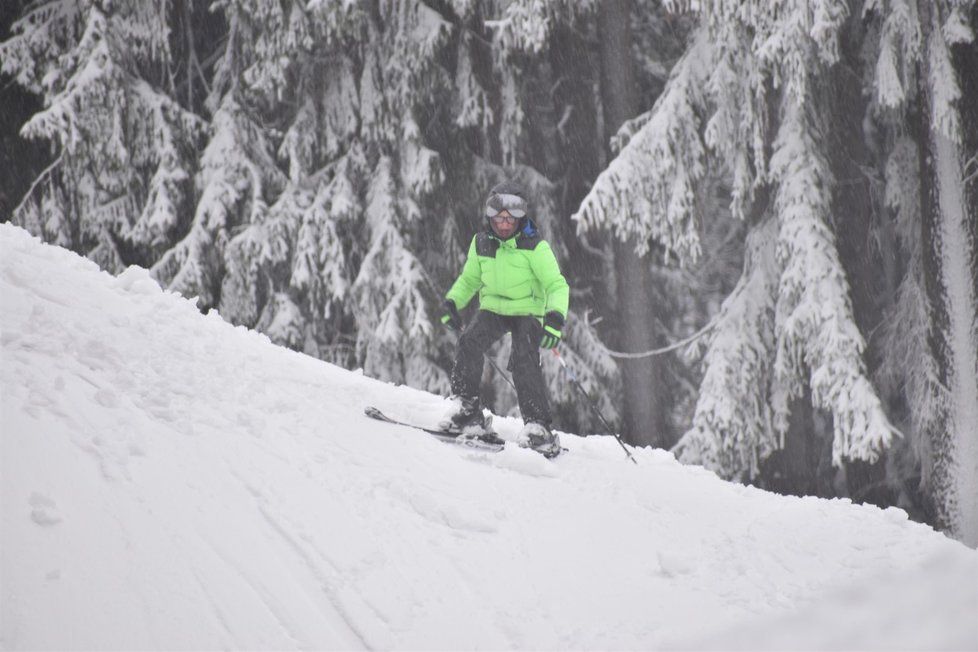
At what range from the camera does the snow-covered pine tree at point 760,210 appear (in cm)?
797

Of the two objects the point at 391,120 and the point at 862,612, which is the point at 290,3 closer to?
the point at 391,120

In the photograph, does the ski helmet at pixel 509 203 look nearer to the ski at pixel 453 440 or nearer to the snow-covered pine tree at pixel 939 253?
the ski at pixel 453 440

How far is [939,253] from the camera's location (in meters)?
8.27

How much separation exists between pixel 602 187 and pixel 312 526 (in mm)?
6108

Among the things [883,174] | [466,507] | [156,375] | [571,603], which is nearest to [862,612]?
[571,603]

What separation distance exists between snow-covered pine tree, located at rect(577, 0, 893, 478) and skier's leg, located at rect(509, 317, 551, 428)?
10.5ft

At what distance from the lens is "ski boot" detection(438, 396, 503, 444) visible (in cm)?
571

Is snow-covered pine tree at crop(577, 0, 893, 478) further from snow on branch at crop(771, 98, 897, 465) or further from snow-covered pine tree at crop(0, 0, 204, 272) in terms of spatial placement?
snow-covered pine tree at crop(0, 0, 204, 272)

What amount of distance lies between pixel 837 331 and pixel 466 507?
5.21 metres

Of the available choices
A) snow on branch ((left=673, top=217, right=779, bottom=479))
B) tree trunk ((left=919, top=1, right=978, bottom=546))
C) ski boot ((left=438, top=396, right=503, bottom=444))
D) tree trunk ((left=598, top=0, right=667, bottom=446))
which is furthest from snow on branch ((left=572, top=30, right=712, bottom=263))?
ski boot ((left=438, top=396, right=503, bottom=444))

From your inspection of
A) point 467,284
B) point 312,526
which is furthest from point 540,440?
point 312,526

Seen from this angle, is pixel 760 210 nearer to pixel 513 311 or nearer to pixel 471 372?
pixel 513 311

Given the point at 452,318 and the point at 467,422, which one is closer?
the point at 467,422

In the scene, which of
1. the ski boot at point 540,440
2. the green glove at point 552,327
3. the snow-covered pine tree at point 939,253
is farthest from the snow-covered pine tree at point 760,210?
the ski boot at point 540,440
